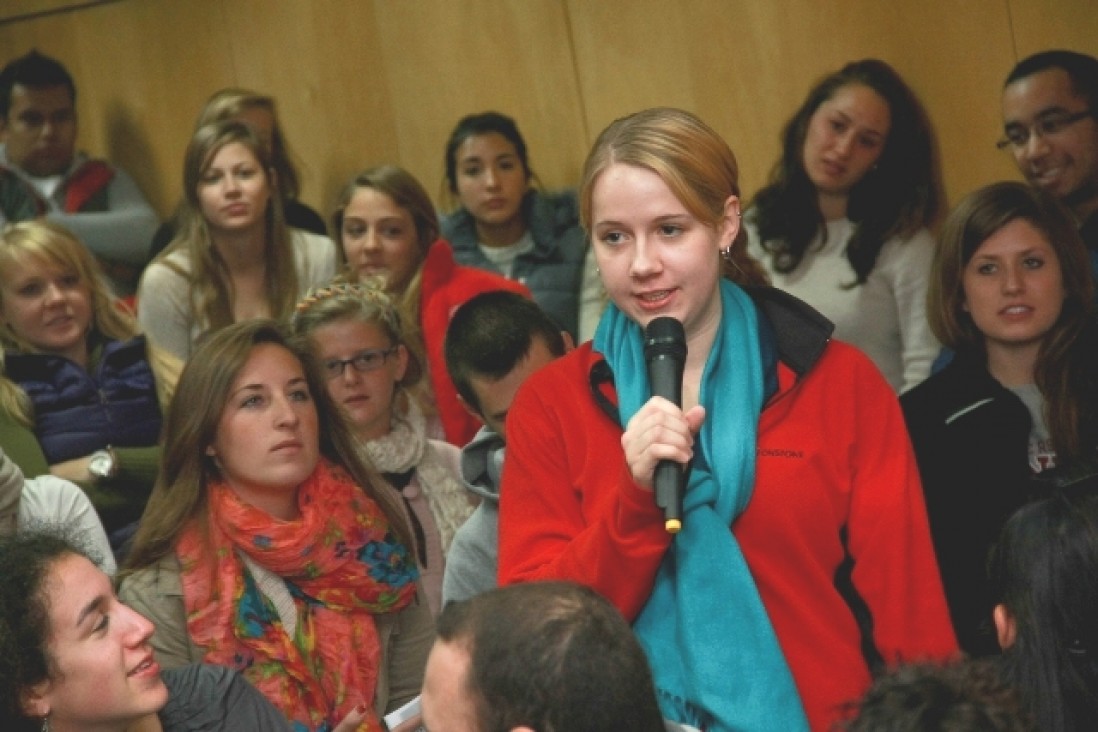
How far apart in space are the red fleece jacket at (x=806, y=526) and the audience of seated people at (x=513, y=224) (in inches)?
84.6

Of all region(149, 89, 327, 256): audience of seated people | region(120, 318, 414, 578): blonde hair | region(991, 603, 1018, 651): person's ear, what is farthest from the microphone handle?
region(149, 89, 327, 256): audience of seated people

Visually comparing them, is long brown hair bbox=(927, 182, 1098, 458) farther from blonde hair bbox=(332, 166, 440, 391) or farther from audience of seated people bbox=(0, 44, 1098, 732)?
blonde hair bbox=(332, 166, 440, 391)

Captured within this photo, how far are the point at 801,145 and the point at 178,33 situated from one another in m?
2.25

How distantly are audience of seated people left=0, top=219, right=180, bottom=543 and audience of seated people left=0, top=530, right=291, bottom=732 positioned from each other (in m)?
1.02

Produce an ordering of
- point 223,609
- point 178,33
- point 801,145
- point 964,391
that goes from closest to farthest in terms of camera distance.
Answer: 1. point 223,609
2. point 964,391
3. point 801,145
4. point 178,33

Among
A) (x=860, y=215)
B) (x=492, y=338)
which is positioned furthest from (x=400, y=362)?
(x=860, y=215)

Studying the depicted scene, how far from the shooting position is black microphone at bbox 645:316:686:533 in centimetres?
190

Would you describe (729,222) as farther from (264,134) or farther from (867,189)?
(264,134)

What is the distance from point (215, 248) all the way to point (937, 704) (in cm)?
287

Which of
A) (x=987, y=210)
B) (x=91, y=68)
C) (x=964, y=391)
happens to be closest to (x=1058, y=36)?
(x=987, y=210)

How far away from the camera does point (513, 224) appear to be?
454 centimetres

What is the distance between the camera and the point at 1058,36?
4.04 metres

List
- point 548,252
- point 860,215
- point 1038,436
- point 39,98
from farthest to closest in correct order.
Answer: point 39,98 → point 548,252 → point 860,215 → point 1038,436

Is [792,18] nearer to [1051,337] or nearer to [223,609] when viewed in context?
[1051,337]
